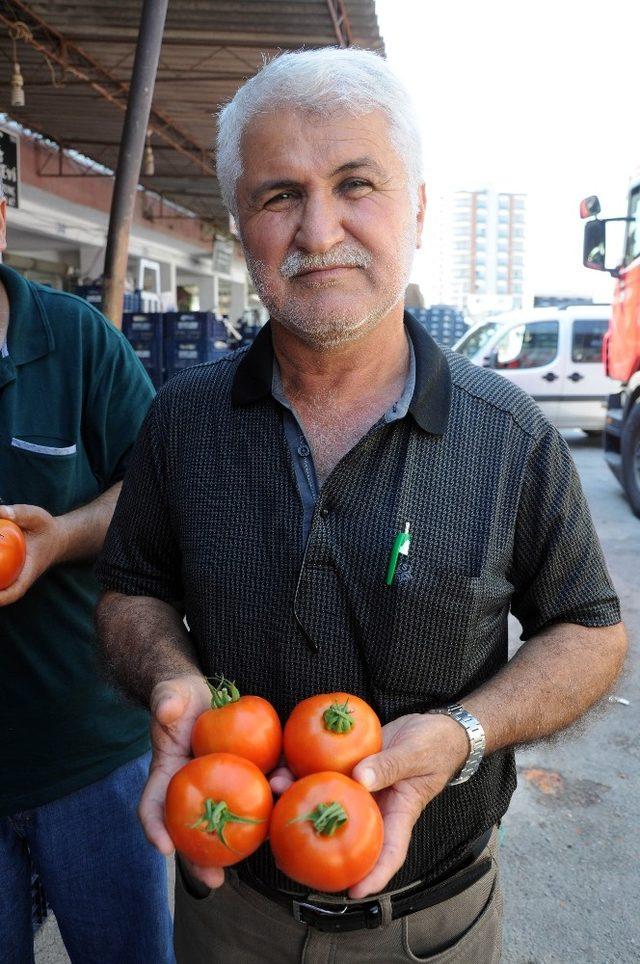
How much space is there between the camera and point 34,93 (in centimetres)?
1283

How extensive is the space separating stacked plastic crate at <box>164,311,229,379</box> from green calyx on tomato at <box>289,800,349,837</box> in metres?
10.3

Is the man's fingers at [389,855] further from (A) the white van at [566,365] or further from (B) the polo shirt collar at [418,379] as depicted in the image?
(A) the white van at [566,365]

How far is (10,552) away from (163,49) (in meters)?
10.3

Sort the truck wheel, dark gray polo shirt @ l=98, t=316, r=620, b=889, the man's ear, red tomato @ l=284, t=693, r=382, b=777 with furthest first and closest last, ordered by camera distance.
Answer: the truck wheel
the man's ear
dark gray polo shirt @ l=98, t=316, r=620, b=889
red tomato @ l=284, t=693, r=382, b=777

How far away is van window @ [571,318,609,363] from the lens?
1317 centimetres

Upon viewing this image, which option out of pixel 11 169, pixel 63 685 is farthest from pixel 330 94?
pixel 11 169

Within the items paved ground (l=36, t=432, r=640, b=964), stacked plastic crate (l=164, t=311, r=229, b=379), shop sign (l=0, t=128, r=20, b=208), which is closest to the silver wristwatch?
paved ground (l=36, t=432, r=640, b=964)

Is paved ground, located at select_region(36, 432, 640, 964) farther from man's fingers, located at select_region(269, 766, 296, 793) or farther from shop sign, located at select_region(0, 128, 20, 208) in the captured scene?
shop sign, located at select_region(0, 128, 20, 208)

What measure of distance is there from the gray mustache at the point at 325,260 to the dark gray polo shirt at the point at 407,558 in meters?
0.23

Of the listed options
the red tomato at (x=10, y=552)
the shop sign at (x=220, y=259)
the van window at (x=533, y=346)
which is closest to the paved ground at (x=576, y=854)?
the red tomato at (x=10, y=552)

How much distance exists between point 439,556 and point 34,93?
1390cm

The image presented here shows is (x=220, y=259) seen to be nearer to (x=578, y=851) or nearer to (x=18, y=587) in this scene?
(x=578, y=851)

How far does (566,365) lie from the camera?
1320 centimetres

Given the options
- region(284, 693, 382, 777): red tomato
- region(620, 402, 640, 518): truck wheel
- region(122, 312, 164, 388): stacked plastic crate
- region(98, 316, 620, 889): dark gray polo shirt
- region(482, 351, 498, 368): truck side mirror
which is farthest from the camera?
region(482, 351, 498, 368): truck side mirror
